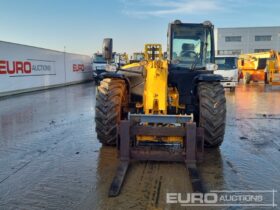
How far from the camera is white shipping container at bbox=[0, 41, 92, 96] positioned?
16.8 meters

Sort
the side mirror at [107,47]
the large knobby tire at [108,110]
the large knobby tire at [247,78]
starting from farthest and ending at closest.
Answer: the large knobby tire at [247,78] → the large knobby tire at [108,110] → the side mirror at [107,47]

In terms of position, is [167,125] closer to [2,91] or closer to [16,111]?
[16,111]

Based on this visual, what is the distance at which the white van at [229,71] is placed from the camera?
19000 mm

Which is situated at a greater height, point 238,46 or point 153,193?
point 238,46

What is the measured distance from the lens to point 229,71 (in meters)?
19.4

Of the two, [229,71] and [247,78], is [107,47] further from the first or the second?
[247,78]

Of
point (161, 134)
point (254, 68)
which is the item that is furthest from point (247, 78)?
point (161, 134)

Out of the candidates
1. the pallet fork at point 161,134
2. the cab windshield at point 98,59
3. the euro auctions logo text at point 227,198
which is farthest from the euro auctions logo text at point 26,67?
the euro auctions logo text at point 227,198

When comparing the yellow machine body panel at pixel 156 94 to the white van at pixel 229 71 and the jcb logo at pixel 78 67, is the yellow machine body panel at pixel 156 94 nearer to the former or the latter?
the white van at pixel 229 71

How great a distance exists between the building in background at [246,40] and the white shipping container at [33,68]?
42.5 metres

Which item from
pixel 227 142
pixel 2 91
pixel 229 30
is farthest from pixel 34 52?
pixel 229 30

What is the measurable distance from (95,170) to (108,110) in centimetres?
119

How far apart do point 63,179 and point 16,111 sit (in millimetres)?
7543

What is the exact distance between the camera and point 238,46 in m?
63.4
